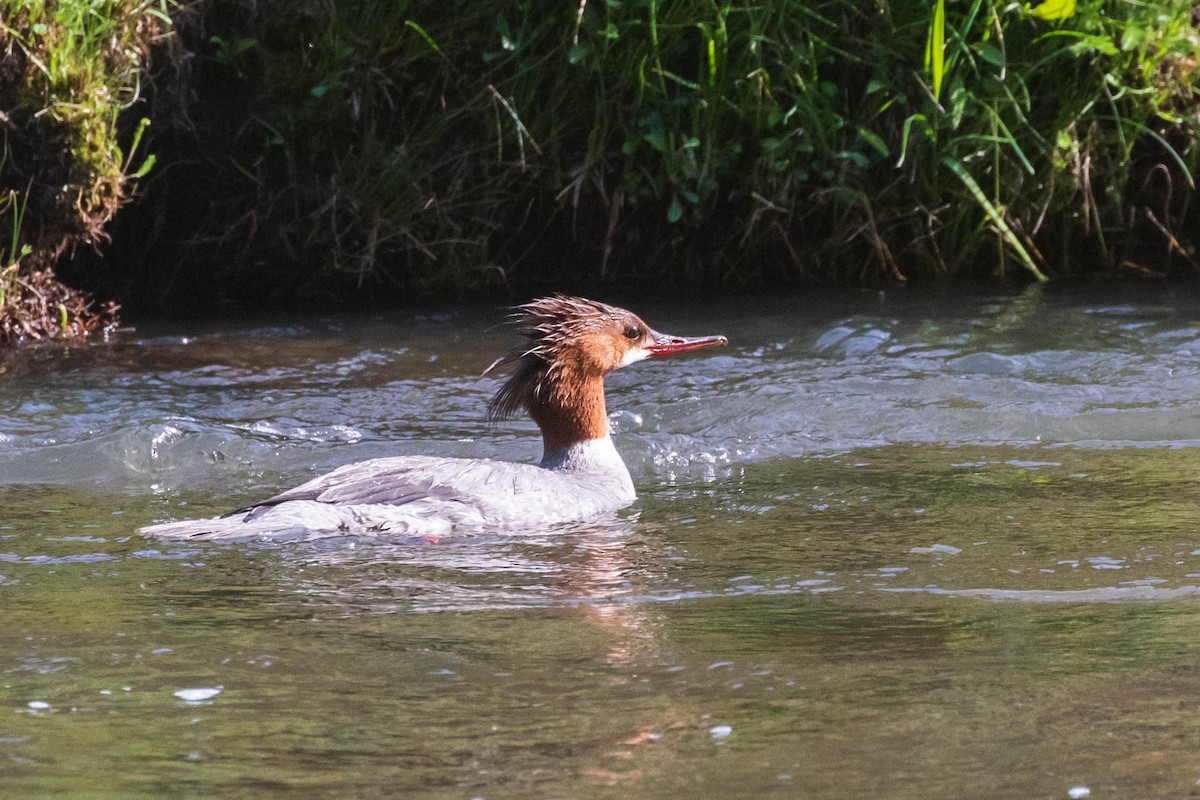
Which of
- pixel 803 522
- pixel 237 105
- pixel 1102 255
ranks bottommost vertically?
pixel 803 522

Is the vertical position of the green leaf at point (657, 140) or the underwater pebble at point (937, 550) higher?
the green leaf at point (657, 140)

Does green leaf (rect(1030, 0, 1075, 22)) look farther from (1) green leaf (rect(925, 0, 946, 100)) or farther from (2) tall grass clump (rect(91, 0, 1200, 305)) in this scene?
(1) green leaf (rect(925, 0, 946, 100))

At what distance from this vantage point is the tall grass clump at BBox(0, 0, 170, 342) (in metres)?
7.07

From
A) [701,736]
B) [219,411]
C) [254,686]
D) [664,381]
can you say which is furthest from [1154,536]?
[219,411]

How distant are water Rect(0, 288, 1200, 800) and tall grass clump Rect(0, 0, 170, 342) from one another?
1.69 feet

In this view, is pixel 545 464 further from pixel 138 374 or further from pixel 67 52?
pixel 67 52

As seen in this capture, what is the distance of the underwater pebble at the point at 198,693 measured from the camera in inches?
117

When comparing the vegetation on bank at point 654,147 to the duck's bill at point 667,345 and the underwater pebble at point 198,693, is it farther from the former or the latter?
the underwater pebble at point 198,693

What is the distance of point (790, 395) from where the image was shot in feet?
20.9

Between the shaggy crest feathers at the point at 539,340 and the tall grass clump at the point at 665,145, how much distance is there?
2.07 metres

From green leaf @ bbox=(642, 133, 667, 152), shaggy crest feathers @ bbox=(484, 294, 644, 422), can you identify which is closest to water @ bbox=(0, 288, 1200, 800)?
shaggy crest feathers @ bbox=(484, 294, 644, 422)

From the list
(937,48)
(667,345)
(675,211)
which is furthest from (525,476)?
(937,48)

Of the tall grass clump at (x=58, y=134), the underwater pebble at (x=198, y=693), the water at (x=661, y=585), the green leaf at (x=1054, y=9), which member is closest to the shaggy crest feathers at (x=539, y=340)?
the water at (x=661, y=585)

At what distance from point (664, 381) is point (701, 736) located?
421 cm
